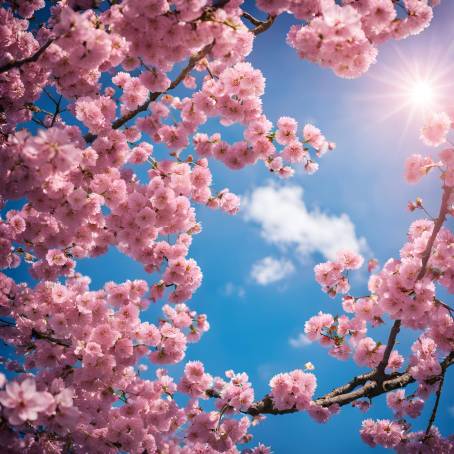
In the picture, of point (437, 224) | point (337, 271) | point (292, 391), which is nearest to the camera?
point (437, 224)

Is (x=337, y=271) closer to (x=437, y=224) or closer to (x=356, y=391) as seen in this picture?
(x=356, y=391)

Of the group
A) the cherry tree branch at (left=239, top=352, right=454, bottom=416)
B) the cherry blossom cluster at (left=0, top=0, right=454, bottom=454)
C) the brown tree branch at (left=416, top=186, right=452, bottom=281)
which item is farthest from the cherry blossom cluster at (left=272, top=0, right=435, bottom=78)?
the cherry tree branch at (left=239, top=352, right=454, bottom=416)

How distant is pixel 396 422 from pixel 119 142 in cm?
698

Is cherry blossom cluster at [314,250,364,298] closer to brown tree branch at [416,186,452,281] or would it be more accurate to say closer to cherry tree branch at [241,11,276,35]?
brown tree branch at [416,186,452,281]

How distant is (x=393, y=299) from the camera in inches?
177

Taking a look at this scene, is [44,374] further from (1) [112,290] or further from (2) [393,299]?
(2) [393,299]

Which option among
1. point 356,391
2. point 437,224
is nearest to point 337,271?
point 356,391

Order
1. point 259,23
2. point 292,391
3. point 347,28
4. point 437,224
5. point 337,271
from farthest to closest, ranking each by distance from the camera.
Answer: point 337,271, point 292,391, point 259,23, point 437,224, point 347,28

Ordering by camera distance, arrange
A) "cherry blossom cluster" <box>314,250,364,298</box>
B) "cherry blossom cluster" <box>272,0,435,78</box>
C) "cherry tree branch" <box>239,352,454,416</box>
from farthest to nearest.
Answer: "cherry blossom cluster" <box>314,250,364,298</box>
"cherry tree branch" <box>239,352,454,416</box>
"cherry blossom cluster" <box>272,0,435,78</box>

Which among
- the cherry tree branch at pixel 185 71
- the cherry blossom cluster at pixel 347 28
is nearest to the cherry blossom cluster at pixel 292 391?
the cherry blossom cluster at pixel 347 28

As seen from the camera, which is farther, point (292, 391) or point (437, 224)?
point (292, 391)

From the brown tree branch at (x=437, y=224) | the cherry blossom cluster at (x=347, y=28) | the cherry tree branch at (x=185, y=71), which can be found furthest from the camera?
the cherry tree branch at (x=185, y=71)

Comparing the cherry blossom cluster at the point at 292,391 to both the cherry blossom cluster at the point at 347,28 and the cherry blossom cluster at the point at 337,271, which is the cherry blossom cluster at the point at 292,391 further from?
the cherry blossom cluster at the point at 347,28

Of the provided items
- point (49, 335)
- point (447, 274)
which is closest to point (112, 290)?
point (49, 335)
